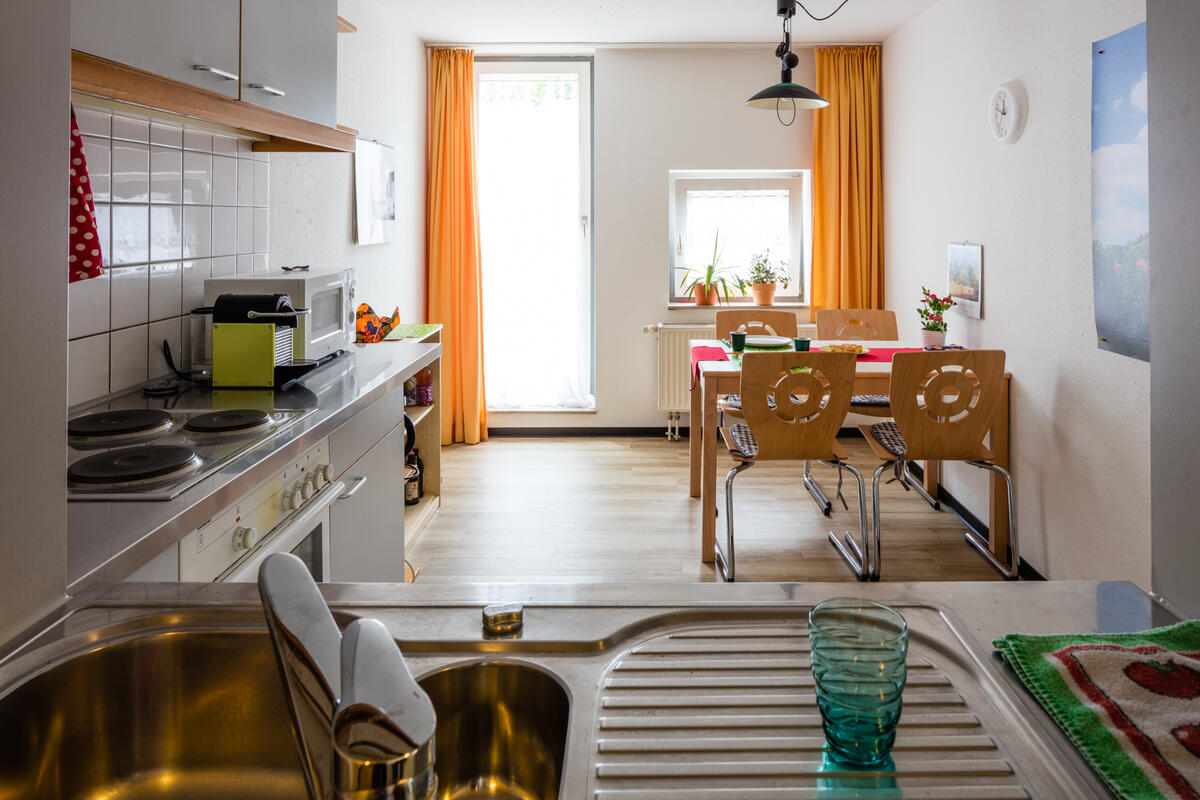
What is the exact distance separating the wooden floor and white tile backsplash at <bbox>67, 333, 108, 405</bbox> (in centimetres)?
116

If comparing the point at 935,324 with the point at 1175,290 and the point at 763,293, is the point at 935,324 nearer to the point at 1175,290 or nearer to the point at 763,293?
the point at 763,293

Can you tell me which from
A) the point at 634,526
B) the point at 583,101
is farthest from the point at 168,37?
the point at 583,101

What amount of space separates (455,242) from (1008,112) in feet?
10.7

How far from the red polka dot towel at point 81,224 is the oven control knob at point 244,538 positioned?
0.66 meters

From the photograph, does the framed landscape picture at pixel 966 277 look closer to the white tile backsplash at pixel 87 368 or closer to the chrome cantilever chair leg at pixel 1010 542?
the chrome cantilever chair leg at pixel 1010 542

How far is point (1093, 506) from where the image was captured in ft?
10.0

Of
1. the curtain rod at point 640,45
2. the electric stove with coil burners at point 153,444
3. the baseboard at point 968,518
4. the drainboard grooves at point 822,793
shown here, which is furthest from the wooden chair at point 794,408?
the curtain rod at point 640,45

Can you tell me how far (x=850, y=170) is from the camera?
561 cm

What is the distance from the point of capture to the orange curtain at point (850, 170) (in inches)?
220

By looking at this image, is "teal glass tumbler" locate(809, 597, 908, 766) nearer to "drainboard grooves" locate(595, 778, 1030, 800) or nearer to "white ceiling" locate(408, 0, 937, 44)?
"drainboard grooves" locate(595, 778, 1030, 800)

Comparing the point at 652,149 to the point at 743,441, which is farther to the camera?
the point at 652,149

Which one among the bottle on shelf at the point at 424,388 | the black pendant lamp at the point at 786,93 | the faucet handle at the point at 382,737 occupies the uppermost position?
the black pendant lamp at the point at 786,93

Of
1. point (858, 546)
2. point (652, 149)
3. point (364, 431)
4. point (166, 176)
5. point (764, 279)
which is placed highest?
point (652, 149)

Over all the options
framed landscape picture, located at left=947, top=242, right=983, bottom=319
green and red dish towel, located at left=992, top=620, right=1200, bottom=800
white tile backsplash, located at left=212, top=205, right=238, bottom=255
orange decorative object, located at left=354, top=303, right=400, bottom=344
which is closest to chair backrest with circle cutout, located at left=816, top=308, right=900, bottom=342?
framed landscape picture, located at left=947, top=242, right=983, bottom=319
